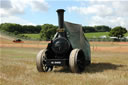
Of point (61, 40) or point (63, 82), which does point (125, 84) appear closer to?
point (63, 82)

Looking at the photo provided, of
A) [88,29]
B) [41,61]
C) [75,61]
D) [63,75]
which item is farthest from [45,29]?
[63,75]

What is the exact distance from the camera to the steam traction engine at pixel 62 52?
31.1 feet

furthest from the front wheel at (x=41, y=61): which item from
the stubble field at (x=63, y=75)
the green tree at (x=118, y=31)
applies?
the green tree at (x=118, y=31)

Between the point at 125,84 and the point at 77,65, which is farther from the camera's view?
the point at 77,65

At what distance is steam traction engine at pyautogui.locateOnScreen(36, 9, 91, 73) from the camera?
9477 mm

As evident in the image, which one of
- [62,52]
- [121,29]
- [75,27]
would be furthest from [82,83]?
[121,29]

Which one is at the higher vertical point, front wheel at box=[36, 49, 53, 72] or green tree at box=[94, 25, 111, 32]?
front wheel at box=[36, 49, 53, 72]

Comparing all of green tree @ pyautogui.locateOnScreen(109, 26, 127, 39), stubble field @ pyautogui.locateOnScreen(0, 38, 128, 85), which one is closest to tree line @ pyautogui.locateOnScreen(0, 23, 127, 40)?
green tree @ pyautogui.locateOnScreen(109, 26, 127, 39)

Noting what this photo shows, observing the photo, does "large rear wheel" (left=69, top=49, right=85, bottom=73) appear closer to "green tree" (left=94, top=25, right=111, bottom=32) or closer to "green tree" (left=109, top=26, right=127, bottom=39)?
"green tree" (left=109, top=26, right=127, bottom=39)

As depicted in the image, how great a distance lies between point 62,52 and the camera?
9930 mm

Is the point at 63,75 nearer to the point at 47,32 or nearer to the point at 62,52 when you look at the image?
the point at 62,52

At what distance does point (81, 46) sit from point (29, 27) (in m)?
135

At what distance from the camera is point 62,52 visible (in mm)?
9930

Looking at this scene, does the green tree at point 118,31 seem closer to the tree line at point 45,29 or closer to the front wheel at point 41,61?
the tree line at point 45,29
